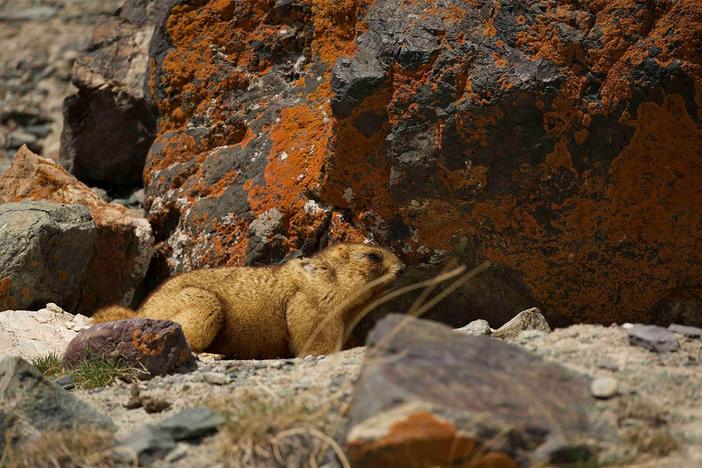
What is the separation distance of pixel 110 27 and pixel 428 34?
7339 mm

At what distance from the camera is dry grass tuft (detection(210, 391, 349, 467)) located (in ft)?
15.0

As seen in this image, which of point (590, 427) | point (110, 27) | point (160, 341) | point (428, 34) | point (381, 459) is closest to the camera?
point (381, 459)

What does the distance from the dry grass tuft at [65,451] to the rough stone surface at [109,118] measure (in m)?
7.91

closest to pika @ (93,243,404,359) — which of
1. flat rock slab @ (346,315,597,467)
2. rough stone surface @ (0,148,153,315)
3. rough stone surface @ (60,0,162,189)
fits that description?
rough stone surface @ (0,148,153,315)

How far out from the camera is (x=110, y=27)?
44.6ft

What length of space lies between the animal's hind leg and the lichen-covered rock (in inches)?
43.0

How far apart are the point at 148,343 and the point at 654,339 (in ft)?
11.7

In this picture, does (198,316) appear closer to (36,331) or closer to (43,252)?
(36,331)

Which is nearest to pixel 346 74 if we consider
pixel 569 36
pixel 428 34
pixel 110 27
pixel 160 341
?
pixel 428 34

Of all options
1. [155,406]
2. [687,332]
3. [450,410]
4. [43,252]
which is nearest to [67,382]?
[155,406]

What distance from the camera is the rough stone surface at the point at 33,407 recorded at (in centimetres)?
539

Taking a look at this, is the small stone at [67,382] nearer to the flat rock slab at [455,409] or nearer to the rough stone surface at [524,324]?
the flat rock slab at [455,409]

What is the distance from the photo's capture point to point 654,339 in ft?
18.9

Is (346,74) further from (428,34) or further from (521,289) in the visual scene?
(521,289)
